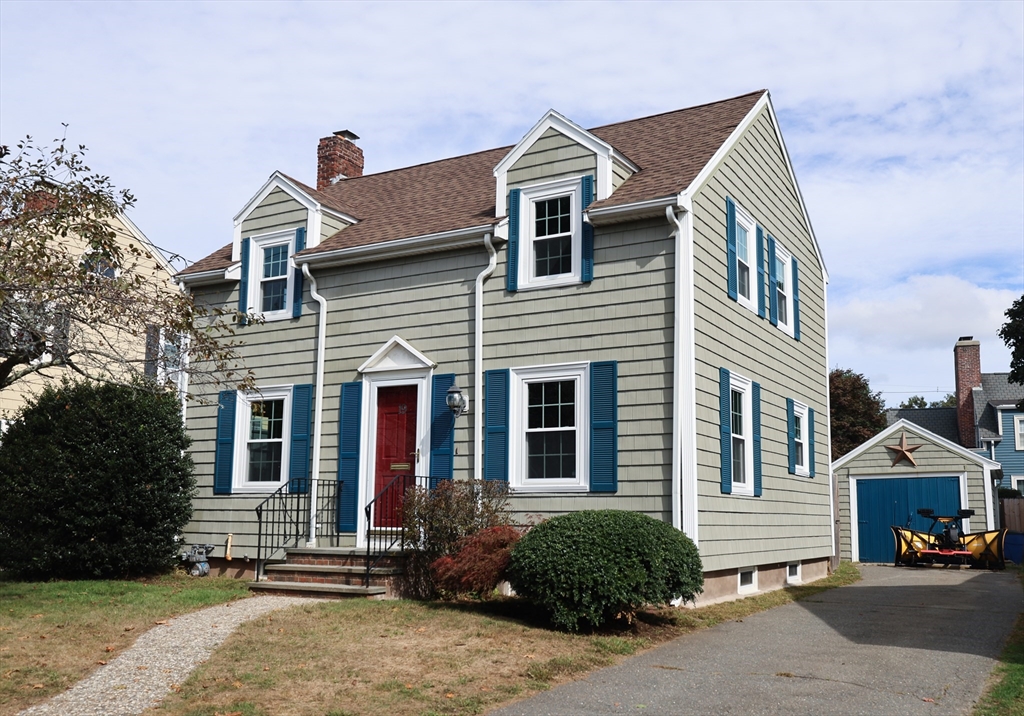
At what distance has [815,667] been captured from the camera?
28.8ft

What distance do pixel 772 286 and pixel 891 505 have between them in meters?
11.4

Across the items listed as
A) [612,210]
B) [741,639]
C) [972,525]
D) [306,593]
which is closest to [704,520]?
[741,639]

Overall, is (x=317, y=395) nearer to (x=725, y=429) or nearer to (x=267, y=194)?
(x=267, y=194)

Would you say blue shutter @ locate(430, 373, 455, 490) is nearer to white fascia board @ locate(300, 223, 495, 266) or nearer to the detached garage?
white fascia board @ locate(300, 223, 495, 266)

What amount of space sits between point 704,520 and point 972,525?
15.0 metres

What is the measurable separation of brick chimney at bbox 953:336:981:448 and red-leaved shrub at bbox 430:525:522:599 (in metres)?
33.2

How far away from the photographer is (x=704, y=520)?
490 inches

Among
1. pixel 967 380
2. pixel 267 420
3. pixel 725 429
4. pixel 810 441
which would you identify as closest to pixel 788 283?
pixel 810 441

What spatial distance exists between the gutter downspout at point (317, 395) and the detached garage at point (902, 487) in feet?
48.8

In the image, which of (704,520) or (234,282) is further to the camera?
(234,282)

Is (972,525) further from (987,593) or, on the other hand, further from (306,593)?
(306,593)

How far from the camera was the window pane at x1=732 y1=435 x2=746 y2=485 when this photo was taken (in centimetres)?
1405

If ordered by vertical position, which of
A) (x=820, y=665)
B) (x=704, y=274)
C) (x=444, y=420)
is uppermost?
(x=704, y=274)

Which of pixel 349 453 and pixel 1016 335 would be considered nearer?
pixel 349 453
